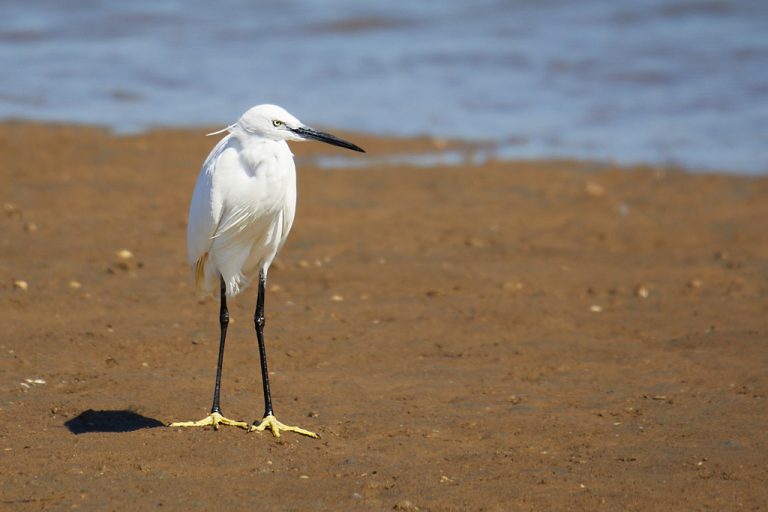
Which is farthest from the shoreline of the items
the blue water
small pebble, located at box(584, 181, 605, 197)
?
small pebble, located at box(584, 181, 605, 197)

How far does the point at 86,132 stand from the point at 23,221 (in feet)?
11.7

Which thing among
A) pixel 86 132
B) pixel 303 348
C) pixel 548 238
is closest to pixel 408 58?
pixel 86 132

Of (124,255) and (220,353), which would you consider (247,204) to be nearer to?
(220,353)

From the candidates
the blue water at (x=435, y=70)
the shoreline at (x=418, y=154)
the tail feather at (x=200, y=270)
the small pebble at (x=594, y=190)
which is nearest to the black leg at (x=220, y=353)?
the tail feather at (x=200, y=270)

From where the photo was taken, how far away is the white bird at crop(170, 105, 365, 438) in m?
5.43

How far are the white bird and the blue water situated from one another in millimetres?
6793

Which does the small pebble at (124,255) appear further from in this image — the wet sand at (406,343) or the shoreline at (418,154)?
A: the shoreline at (418,154)

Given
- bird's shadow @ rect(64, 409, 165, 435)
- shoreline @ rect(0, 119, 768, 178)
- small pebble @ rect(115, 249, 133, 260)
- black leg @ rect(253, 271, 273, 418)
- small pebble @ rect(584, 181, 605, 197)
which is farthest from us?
shoreline @ rect(0, 119, 768, 178)

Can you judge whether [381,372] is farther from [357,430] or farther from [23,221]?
[23,221]

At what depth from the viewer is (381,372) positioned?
6.62 m

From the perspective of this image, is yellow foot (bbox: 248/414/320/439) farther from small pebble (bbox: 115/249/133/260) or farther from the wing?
small pebble (bbox: 115/249/133/260)

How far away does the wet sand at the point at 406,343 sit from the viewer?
5023 millimetres

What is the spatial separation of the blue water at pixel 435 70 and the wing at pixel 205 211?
6852 mm

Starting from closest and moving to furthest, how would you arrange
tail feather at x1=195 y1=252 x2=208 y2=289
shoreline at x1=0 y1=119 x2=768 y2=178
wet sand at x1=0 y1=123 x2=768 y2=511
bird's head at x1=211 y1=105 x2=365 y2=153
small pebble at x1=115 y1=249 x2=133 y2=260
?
1. wet sand at x1=0 y1=123 x2=768 y2=511
2. bird's head at x1=211 y1=105 x2=365 y2=153
3. tail feather at x1=195 y1=252 x2=208 y2=289
4. small pebble at x1=115 y1=249 x2=133 y2=260
5. shoreline at x1=0 y1=119 x2=768 y2=178
